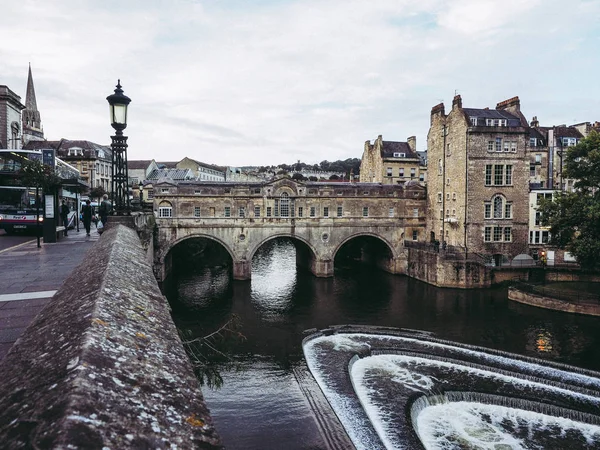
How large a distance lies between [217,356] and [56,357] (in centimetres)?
2200

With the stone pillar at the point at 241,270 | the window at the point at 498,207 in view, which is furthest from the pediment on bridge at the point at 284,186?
the window at the point at 498,207

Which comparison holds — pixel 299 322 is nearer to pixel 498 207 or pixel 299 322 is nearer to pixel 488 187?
pixel 488 187

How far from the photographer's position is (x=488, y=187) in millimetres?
43250

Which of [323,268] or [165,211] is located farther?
[323,268]

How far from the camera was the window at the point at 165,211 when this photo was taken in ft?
141

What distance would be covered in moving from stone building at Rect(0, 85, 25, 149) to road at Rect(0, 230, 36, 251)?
20864 millimetres

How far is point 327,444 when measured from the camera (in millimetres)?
15141

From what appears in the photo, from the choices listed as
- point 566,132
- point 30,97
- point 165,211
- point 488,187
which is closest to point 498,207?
point 488,187

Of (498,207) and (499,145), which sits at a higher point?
(499,145)

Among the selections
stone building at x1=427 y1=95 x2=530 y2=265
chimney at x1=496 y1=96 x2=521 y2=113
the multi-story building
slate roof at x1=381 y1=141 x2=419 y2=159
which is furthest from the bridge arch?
the multi-story building

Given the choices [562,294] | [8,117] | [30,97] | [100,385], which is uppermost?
[30,97]

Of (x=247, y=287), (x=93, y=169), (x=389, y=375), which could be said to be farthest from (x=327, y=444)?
(x=93, y=169)

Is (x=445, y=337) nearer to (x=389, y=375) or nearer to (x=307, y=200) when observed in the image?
(x=389, y=375)

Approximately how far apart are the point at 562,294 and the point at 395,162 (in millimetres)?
34259
